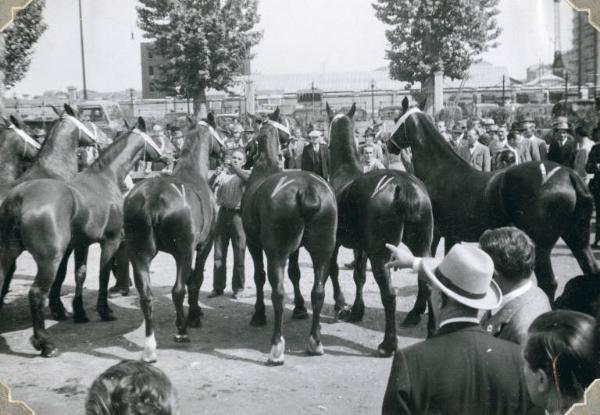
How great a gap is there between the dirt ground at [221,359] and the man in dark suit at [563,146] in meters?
3.61

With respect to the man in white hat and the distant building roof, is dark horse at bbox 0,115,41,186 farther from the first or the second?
the distant building roof

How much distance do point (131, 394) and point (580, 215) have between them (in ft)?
18.9

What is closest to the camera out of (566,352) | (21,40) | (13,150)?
(566,352)

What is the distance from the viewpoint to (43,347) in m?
6.34

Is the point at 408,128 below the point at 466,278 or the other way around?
the other way around

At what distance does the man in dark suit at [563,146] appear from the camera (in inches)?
472

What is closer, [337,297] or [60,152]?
[60,152]

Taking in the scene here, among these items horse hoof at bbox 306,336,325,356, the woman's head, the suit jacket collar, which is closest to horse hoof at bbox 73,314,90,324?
horse hoof at bbox 306,336,325,356

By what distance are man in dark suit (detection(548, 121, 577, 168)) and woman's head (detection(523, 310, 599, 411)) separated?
10768 millimetres

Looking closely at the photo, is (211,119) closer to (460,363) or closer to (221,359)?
(221,359)

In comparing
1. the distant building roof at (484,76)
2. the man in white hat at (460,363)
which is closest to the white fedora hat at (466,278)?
the man in white hat at (460,363)

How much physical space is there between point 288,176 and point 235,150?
2.52 m

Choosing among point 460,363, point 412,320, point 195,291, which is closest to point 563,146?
point 412,320

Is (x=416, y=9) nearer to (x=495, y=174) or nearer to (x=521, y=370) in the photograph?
(x=495, y=174)
